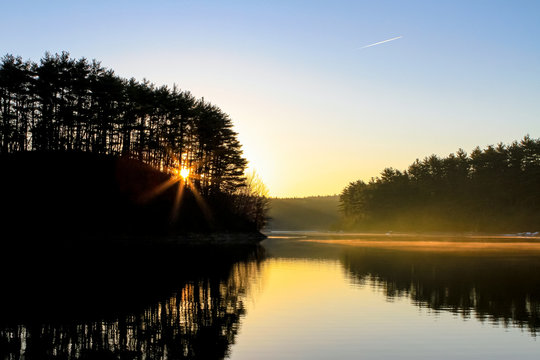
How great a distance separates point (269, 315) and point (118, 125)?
7282 centimetres

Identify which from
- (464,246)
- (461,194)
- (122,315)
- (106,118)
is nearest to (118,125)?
(106,118)

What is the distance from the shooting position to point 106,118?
78875 millimetres

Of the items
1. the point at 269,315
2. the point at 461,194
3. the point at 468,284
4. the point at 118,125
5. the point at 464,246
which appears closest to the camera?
the point at 269,315

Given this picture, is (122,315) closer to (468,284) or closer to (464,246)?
(468,284)

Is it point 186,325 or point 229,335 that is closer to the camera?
point 229,335

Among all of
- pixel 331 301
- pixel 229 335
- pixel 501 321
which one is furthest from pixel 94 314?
pixel 501 321

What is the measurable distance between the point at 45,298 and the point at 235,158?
80107mm

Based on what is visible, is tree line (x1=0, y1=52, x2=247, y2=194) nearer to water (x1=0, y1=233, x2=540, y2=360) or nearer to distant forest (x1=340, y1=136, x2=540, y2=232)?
water (x1=0, y1=233, x2=540, y2=360)

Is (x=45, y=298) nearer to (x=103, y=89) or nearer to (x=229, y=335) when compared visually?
(x=229, y=335)

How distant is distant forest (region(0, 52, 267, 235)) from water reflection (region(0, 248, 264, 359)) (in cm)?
3923

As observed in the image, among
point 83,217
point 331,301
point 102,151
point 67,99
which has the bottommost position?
point 331,301

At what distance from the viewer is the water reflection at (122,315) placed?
46.8 ft

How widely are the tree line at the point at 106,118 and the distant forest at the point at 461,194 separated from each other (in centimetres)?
8060

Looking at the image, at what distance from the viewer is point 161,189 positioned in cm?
7531
